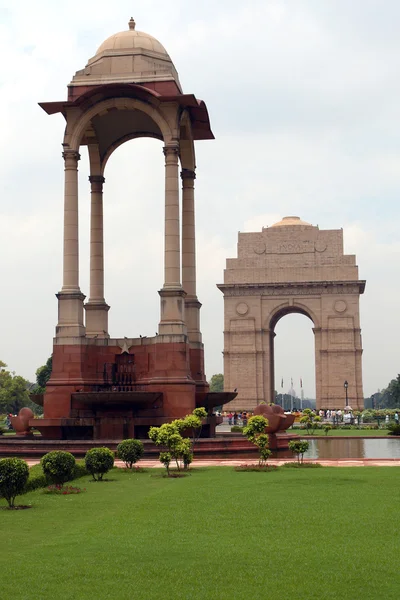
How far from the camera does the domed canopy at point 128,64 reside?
985 inches


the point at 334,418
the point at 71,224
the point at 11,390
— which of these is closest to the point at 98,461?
the point at 71,224

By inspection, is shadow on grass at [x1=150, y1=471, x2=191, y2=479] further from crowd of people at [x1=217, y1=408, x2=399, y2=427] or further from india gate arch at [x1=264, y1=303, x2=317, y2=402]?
india gate arch at [x1=264, y1=303, x2=317, y2=402]

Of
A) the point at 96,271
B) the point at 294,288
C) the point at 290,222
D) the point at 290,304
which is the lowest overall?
the point at 96,271

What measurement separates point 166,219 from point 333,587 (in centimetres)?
1779

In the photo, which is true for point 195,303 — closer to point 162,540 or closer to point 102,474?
point 102,474

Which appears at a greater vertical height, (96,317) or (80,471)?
(96,317)

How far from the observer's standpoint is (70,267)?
2420 cm

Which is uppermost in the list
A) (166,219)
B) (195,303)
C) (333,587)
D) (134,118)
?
(134,118)

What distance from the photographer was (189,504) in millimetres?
11953

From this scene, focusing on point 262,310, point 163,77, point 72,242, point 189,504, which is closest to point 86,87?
point 163,77

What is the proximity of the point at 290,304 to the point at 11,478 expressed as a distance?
61.7m

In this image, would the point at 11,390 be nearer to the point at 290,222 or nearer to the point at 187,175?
the point at 290,222

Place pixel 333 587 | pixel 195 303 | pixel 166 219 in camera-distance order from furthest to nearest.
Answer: pixel 195 303 → pixel 166 219 → pixel 333 587

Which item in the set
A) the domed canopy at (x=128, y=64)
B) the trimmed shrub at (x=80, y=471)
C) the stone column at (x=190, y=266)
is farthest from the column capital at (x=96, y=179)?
the trimmed shrub at (x=80, y=471)
